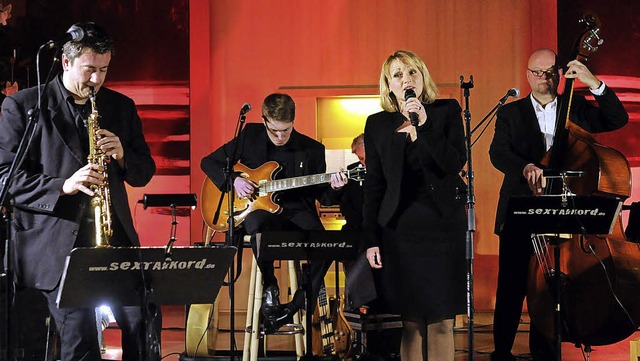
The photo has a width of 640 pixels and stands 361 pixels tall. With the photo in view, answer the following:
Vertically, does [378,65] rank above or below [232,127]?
above

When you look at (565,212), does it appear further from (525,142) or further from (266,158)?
(266,158)

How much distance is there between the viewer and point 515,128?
5293 mm

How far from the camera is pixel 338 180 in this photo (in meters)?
5.14

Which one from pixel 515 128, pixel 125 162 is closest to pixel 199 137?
pixel 515 128

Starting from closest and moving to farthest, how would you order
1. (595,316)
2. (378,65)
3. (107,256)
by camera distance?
(107,256), (595,316), (378,65)

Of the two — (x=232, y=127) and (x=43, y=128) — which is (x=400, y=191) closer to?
(x=43, y=128)

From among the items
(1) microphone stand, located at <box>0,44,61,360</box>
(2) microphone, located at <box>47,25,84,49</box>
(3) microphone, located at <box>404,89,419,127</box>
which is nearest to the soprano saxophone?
(1) microphone stand, located at <box>0,44,61,360</box>

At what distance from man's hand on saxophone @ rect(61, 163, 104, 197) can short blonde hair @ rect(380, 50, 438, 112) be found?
1387 millimetres

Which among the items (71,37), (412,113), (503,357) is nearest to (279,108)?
(412,113)

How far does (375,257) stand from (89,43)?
1.55 m

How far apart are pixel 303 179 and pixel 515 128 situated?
4.39 feet

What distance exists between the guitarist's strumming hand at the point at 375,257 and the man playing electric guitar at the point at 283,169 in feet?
4.01

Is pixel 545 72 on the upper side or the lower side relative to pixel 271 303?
upper

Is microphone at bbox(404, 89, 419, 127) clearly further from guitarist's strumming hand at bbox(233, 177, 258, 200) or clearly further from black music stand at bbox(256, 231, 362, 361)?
guitarist's strumming hand at bbox(233, 177, 258, 200)
